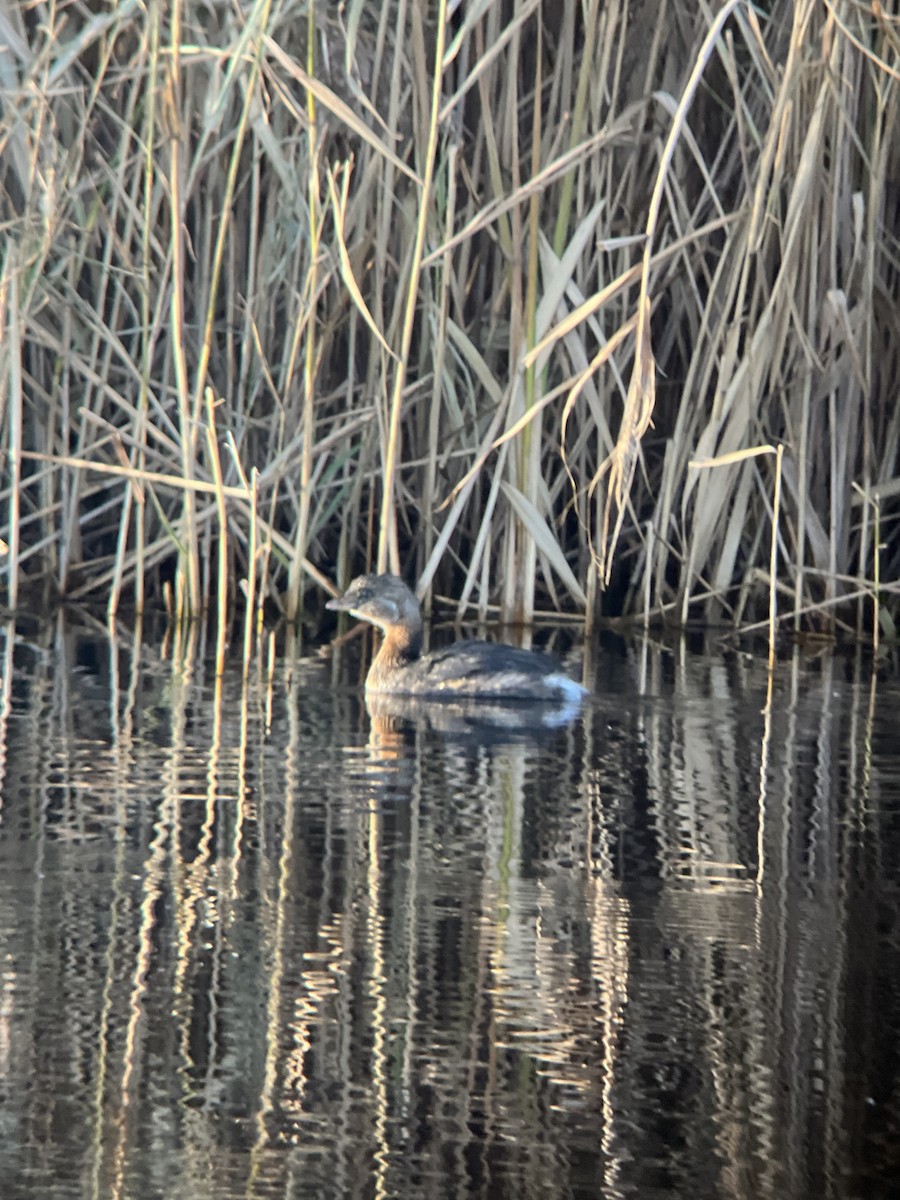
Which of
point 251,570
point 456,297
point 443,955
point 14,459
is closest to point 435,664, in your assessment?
point 251,570

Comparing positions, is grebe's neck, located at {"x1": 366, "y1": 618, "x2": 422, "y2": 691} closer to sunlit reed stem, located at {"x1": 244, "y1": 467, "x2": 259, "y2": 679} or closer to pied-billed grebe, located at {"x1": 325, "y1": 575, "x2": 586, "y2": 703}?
pied-billed grebe, located at {"x1": 325, "y1": 575, "x2": 586, "y2": 703}

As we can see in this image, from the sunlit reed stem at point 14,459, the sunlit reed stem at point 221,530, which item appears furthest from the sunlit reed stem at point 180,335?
the sunlit reed stem at point 14,459

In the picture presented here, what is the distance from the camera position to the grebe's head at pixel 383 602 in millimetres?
6766

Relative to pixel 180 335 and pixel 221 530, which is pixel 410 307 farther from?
pixel 221 530

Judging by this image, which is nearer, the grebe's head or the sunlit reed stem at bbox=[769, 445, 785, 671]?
the grebe's head

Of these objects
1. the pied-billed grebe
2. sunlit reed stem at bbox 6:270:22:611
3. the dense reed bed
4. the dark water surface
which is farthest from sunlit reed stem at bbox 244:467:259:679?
sunlit reed stem at bbox 6:270:22:611

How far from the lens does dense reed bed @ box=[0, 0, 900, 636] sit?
22.4 feet

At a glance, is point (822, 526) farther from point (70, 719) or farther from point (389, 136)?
point (70, 719)

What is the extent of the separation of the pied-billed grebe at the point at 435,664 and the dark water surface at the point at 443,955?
0.80 feet

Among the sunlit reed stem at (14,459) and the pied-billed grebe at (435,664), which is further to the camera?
the sunlit reed stem at (14,459)

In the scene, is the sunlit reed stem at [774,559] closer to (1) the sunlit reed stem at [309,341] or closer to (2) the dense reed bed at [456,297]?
(2) the dense reed bed at [456,297]

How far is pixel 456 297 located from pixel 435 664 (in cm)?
154

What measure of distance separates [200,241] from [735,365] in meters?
1.90

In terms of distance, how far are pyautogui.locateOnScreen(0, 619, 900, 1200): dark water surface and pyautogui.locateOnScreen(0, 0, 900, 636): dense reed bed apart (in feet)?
4.32
